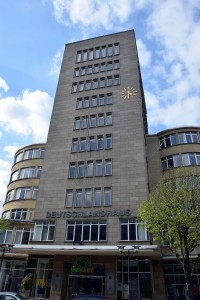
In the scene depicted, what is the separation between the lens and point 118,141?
35.8 m

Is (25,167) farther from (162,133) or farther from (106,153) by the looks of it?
(162,133)

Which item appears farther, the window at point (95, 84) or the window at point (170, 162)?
the window at point (95, 84)

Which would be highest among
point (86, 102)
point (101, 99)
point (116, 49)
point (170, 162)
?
point (116, 49)

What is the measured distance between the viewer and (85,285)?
29.0 metres

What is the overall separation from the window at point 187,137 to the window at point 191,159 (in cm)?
193

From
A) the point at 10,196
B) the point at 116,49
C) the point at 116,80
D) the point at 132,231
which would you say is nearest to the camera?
the point at 132,231

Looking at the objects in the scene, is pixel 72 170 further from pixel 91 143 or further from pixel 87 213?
pixel 87 213

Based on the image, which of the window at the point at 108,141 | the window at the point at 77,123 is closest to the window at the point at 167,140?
the window at the point at 108,141

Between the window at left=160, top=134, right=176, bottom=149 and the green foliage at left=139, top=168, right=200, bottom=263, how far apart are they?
420 inches

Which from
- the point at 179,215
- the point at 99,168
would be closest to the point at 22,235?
the point at 99,168

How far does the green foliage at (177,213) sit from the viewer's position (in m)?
22.7

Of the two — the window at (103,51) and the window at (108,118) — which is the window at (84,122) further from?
the window at (103,51)

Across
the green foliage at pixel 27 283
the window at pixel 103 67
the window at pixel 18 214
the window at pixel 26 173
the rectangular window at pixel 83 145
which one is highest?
the window at pixel 103 67

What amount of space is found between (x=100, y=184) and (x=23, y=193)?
14.0m
